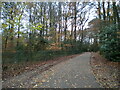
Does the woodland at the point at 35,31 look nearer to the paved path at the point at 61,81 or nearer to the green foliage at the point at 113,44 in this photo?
the green foliage at the point at 113,44

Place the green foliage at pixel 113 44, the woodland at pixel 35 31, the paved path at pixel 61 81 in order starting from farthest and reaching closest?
the green foliage at pixel 113 44, the woodland at pixel 35 31, the paved path at pixel 61 81

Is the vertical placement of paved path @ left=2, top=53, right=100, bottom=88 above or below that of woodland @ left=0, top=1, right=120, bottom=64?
below

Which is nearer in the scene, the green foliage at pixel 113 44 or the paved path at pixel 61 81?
the paved path at pixel 61 81

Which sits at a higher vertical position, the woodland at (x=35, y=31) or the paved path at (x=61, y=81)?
the woodland at (x=35, y=31)

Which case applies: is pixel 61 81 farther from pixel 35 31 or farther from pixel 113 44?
pixel 35 31

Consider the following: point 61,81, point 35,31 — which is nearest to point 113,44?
point 61,81

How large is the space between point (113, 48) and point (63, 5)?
36.4ft

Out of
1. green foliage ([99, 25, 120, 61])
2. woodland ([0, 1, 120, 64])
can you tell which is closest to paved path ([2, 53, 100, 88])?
woodland ([0, 1, 120, 64])

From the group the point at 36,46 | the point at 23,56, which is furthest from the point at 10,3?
the point at 36,46

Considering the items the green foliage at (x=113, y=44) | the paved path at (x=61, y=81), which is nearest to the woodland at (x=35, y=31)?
the green foliage at (x=113, y=44)

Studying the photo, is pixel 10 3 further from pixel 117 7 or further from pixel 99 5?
pixel 99 5

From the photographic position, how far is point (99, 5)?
13414 millimetres

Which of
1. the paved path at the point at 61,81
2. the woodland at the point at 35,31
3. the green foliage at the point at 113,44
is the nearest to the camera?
the paved path at the point at 61,81

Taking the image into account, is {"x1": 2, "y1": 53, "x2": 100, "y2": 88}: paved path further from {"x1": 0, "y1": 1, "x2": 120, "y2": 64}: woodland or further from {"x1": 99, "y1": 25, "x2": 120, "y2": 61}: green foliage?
{"x1": 99, "y1": 25, "x2": 120, "y2": 61}: green foliage
